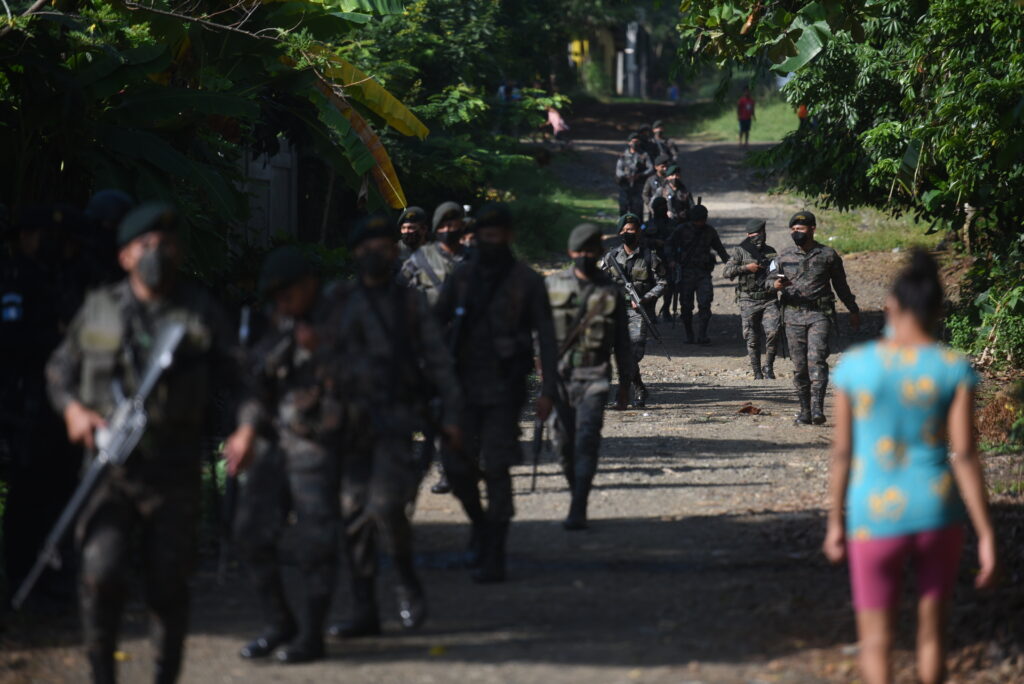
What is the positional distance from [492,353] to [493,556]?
114 cm

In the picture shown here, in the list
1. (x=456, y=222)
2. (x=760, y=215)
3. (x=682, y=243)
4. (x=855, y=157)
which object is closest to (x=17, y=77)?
(x=456, y=222)

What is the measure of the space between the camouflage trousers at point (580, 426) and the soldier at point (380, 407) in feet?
7.77

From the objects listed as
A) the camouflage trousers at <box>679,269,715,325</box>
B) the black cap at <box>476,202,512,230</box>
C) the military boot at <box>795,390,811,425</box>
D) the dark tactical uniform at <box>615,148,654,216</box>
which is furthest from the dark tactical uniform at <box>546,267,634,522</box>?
the dark tactical uniform at <box>615,148,654,216</box>

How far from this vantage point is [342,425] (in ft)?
20.1

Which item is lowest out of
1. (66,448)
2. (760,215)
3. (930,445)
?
(760,215)

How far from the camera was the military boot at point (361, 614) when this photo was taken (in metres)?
6.46

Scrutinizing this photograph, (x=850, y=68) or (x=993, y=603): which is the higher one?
(x=850, y=68)

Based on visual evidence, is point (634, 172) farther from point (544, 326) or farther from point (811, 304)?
point (544, 326)

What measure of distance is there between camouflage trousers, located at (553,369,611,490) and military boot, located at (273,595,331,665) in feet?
10.3

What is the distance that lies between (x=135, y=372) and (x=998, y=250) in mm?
14439

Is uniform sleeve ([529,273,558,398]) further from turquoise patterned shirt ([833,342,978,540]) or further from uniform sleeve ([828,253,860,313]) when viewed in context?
uniform sleeve ([828,253,860,313])


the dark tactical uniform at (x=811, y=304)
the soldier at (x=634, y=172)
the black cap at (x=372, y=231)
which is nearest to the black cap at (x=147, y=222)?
the black cap at (x=372, y=231)

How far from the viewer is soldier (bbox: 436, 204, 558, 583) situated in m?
7.61

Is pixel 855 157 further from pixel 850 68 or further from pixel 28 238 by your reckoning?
pixel 28 238
